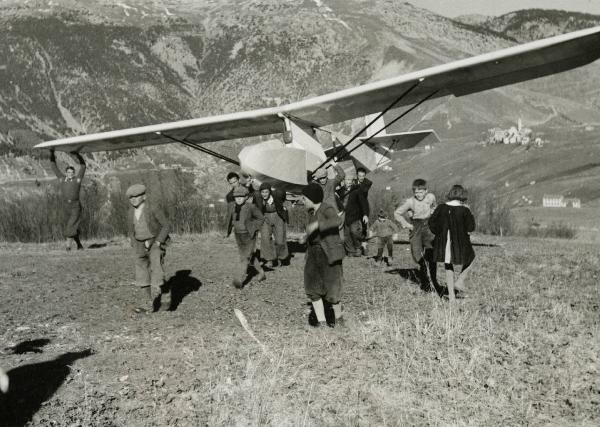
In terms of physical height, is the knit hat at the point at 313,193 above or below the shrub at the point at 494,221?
above

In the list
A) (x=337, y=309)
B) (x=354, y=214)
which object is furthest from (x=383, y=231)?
(x=337, y=309)

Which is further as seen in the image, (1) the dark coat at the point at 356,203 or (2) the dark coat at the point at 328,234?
(1) the dark coat at the point at 356,203

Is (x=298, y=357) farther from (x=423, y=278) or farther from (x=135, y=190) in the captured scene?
(x=423, y=278)

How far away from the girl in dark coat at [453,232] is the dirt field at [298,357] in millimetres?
606

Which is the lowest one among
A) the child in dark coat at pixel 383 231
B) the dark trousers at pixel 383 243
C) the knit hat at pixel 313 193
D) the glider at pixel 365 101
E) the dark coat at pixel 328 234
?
the dark trousers at pixel 383 243

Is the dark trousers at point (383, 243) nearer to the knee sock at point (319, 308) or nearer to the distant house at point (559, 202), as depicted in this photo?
the knee sock at point (319, 308)

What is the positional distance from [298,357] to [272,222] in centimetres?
538

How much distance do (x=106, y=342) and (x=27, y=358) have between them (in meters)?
0.83

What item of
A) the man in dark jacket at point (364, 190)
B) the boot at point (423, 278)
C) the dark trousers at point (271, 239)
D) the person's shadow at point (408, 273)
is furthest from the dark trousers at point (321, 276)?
the man in dark jacket at point (364, 190)

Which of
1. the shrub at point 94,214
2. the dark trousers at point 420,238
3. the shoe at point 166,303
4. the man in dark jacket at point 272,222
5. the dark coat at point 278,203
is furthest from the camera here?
the shrub at point 94,214

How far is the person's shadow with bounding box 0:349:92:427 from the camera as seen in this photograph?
4116mm

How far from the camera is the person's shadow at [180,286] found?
810 centimetres

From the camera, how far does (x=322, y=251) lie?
19.6 ft

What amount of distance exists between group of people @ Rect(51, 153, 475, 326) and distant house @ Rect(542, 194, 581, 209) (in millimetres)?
28736
